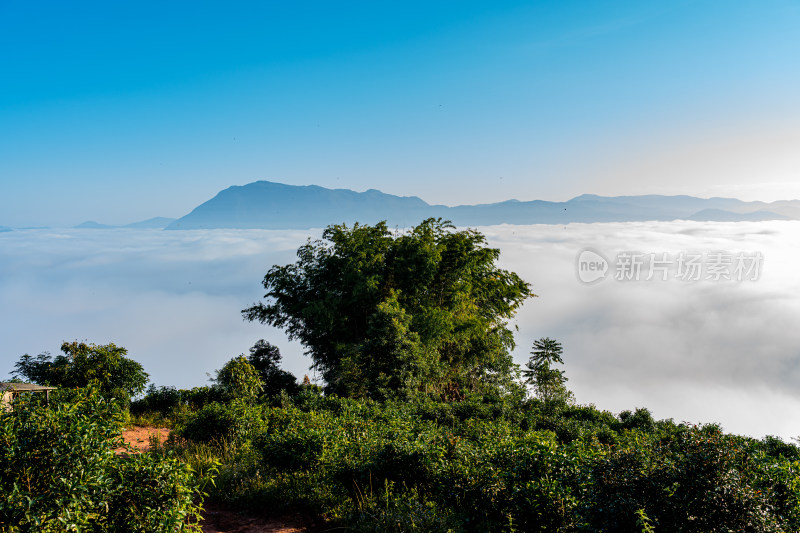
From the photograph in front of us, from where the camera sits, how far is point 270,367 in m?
22.2

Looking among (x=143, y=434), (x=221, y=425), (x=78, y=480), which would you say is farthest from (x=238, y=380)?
(x=78, y=480)

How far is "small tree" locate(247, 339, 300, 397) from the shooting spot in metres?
21.8

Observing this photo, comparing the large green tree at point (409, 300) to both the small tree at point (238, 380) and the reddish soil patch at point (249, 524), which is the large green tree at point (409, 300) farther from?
the reddish soil patch at point (249, 524)

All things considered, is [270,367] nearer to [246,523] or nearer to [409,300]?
[409,300]

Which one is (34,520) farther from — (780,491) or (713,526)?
(780,491)

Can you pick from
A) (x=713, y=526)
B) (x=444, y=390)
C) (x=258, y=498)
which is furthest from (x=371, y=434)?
(x=444, y=390)

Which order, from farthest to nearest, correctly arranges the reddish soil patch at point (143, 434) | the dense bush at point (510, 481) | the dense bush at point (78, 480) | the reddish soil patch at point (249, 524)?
the reddish soil patch at point (143, 434)
the reddish soil patch at point (249, 524)
the dense bush at point (510, 481)
the dense bush at point (78, 480)

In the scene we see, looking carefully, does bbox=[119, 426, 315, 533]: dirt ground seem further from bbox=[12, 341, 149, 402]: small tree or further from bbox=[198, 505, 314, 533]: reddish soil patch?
bbox=[12, 341, 149, 402]: small tree

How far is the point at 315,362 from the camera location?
85.0 feet

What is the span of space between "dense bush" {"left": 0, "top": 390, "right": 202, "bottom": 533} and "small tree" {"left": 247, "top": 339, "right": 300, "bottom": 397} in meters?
17.9

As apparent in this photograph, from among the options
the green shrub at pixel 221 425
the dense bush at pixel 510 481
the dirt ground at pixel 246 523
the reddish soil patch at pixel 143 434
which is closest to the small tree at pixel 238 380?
the reddish soil patch at pixel 143 434

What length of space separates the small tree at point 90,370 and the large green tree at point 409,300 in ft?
25.4

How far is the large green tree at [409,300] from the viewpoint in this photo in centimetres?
2174

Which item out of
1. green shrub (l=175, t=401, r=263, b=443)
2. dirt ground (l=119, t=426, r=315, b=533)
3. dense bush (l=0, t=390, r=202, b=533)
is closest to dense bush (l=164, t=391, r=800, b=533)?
dirt ground (l=119, t=426, r=315, b=533)
